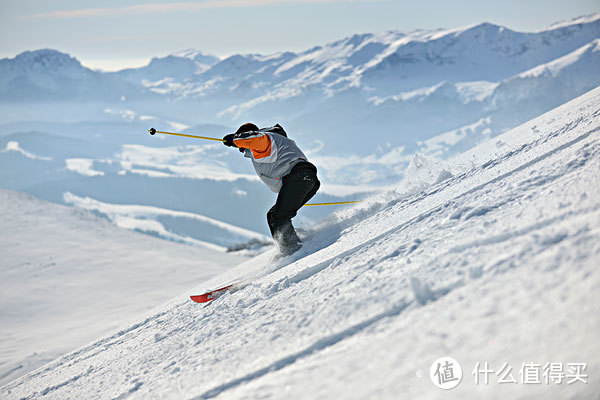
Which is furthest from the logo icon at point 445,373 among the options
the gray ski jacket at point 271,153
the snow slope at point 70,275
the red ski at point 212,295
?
the snow slope at point 70,275

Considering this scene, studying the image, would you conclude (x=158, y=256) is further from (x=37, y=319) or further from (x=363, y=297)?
(x=363, y=297)

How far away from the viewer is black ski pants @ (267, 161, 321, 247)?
5906mm

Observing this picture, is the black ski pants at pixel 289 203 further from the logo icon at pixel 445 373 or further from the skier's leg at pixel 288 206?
the logo icon at pixel 445 373

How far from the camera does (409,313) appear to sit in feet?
8.79

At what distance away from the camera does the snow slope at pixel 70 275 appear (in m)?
10.3

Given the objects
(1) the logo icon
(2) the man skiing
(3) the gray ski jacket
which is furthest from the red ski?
(1) the logo icon

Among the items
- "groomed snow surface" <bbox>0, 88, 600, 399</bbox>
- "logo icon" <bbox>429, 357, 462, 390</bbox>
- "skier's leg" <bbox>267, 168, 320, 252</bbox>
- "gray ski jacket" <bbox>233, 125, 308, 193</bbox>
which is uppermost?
"gray ski jacket" <bbox>233, 125, 308, 193</bbox>

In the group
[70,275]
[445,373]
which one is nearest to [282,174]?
[445,373]

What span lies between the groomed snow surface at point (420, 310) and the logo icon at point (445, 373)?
0.03 meters

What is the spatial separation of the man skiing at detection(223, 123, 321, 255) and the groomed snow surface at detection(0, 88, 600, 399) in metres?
0.84

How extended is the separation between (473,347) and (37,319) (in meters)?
12.7

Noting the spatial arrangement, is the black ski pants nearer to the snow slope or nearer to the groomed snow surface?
the groomed snow surface

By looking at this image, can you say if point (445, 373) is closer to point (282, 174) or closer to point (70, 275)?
point (282, 174)

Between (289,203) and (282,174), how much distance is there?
45 centimetres
